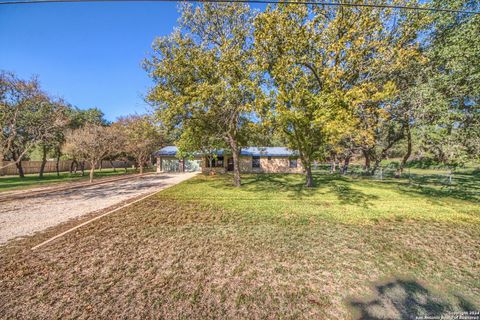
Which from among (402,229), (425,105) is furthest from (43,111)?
(425,105)

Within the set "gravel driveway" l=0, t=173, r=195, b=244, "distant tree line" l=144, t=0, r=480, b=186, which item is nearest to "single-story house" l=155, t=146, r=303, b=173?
"distant tree line" l=144, t=0, r=480, b=186

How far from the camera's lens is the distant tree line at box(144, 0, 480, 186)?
29.9 ft

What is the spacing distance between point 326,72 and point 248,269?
873cm

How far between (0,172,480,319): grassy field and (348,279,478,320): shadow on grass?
2 cm

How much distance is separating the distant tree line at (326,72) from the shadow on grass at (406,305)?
640cm

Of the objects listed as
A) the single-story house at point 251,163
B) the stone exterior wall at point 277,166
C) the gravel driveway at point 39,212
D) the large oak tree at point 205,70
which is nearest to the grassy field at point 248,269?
the gravel driveway at point 39,212

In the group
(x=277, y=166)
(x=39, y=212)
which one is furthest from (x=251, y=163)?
(x=39, y=212)

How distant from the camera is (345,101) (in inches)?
338

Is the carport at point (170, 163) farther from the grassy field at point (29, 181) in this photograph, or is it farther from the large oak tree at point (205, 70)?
the large oak tree at point (205, 70)

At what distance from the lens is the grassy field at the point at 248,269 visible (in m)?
2.76

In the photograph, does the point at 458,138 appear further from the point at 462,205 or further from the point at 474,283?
the point at 474,283

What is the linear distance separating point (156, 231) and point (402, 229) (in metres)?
7.11

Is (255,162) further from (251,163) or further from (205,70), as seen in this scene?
(205,70)

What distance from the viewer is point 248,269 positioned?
369 centimetres
